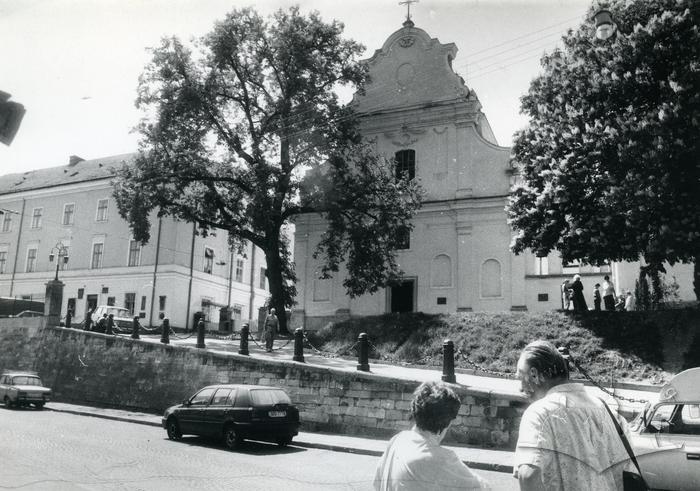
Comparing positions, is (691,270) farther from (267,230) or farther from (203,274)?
(203,274)

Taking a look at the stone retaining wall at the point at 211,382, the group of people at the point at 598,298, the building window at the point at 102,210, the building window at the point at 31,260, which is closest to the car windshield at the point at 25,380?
the stone retaining wall at the point at 211,382

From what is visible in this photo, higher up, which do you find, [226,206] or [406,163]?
[406,163]

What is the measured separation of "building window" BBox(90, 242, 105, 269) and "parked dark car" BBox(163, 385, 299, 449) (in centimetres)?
3180

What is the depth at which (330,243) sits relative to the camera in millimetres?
26891

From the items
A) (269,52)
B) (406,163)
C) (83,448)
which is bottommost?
(83,448)

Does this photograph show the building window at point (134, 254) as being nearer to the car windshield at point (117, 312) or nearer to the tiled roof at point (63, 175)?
the tiled roof at point (63, 175)

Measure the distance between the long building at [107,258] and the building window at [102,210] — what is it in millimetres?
75

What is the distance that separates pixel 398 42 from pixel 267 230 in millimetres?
13121

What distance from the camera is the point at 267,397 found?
506 inches

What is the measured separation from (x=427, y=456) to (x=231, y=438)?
33.7 ft

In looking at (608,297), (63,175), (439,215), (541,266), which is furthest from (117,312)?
(608,297)

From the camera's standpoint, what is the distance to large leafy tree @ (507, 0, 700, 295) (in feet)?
53.2

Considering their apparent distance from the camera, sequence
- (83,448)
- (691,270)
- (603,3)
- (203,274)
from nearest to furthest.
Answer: (83,448)
(603,3)
(691,270)
(203,274)

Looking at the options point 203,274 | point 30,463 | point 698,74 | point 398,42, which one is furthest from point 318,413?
point 203,274
